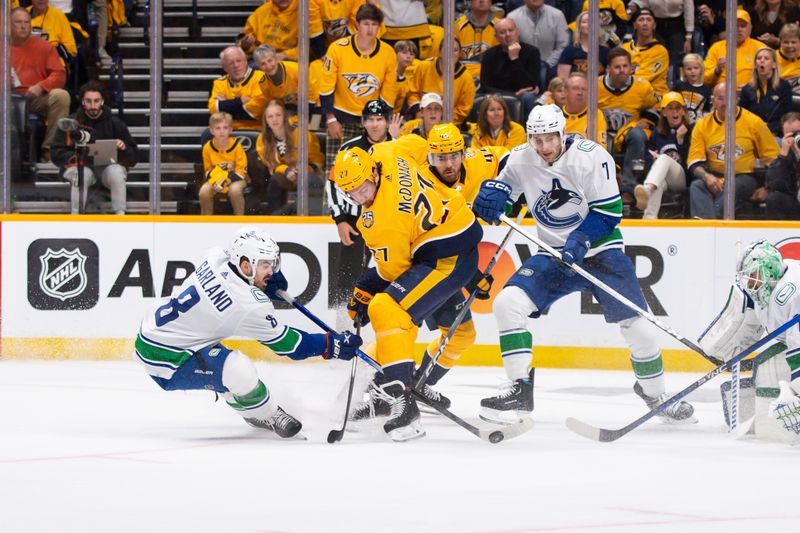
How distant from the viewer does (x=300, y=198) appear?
7352mm

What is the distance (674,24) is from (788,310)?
3274 mm

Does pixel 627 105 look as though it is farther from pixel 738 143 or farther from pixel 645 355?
pixel 645 355

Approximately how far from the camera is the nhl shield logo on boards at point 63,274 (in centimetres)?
729

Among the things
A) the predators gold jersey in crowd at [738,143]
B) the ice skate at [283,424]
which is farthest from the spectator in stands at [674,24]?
the ice skate at [283,424]

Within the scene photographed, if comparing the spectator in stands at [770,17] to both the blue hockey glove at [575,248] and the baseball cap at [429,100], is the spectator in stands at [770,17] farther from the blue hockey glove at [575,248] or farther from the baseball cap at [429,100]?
the blue hockey glove at [575,248]

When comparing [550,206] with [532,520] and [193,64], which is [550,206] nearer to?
[532,520]

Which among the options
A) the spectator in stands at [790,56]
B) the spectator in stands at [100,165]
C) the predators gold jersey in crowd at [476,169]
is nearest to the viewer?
the predators gold jersey in crowd at [476,169]

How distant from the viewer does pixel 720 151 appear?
23.5 feet

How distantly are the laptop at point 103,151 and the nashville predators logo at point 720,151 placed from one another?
3562mm

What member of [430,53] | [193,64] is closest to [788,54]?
[430,53]

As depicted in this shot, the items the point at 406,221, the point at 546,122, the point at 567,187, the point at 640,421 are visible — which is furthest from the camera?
the point at 567,187

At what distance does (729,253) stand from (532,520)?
13.9 feet

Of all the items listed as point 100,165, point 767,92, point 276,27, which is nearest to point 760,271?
point 767,92

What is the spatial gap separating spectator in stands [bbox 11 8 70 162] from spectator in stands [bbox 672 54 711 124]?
3.74 m
